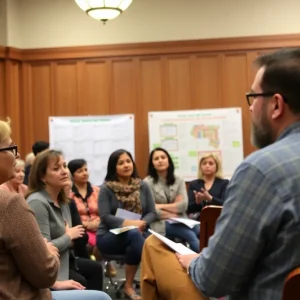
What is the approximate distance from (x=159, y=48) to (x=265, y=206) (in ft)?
18.9

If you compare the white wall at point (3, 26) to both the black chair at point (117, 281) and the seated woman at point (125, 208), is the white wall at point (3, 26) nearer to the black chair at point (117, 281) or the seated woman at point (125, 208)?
the seated woman at point (125, 208)

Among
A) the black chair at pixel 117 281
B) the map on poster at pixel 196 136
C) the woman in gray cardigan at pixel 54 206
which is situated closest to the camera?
the woman in gray cardigan at pixel 54 206

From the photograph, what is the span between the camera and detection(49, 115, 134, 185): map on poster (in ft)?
22.2

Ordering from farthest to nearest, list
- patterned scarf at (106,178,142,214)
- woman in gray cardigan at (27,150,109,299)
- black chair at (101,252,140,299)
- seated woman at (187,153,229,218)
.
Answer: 1. seated woman at (187,153,229,218)
2. patterned scarf at (106,178,142,214)
3. black chair at (101,252,140,299)
4. woman in gray cardigan at (27,150,109,299)

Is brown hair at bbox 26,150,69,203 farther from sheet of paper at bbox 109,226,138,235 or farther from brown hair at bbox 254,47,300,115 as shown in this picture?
brown hair at bbox 254,47,300,115

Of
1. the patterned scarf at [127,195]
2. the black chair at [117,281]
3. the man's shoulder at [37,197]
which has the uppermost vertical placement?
the man's shoulder at [37,197]

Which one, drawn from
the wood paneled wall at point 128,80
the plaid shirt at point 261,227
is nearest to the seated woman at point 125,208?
the wood paneled wall at point 128,80

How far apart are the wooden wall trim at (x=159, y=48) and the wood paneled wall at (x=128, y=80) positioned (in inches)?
0.5

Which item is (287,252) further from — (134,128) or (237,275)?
(134,128)

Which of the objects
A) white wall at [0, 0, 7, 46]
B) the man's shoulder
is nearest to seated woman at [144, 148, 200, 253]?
the man's shoulder

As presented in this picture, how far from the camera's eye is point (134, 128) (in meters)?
6.86

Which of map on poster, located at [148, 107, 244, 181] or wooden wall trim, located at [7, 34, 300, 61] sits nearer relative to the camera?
map on poster, located at [148, 107, 244, 181]

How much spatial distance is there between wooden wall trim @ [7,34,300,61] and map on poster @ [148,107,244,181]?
2.80ft

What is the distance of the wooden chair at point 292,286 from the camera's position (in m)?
1.21
